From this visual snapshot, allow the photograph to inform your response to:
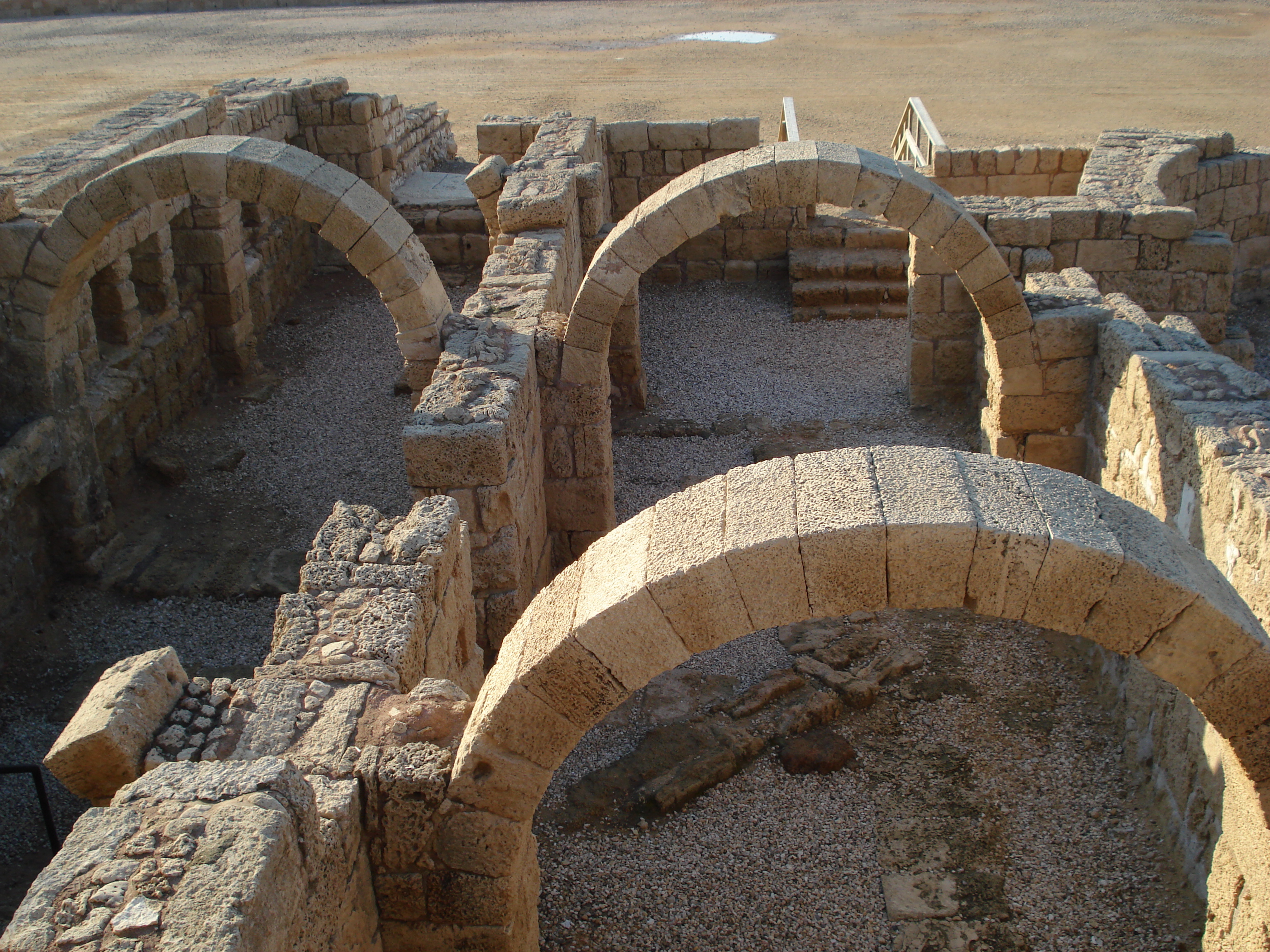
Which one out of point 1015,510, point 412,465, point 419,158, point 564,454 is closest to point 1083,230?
point 564,454

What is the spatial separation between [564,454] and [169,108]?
21.2 feet

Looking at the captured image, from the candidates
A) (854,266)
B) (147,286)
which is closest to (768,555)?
(147,286)

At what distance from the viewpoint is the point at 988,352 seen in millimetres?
8477

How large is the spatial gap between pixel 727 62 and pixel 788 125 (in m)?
10.3

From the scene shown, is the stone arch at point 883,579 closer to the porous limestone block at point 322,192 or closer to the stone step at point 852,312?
the porous limestone block at point 322,192

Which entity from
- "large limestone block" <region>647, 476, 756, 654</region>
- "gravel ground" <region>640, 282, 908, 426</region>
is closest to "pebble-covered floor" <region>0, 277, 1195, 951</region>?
"gravel ground" <region>640, 282, 908, 426</region>

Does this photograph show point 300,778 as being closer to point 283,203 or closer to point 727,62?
point 283,203

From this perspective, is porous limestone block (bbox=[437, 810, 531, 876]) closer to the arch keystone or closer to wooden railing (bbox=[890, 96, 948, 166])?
the arch keystone

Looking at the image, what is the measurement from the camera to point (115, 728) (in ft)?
12.3

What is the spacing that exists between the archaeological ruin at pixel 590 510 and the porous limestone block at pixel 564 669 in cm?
2

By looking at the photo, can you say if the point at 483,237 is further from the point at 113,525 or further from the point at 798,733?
the point at 798,733

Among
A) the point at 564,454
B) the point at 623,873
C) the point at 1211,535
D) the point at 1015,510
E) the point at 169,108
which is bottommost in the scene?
the point at 623,873

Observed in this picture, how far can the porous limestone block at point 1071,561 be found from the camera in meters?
3.24

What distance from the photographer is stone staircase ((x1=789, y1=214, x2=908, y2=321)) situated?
41.9ft
